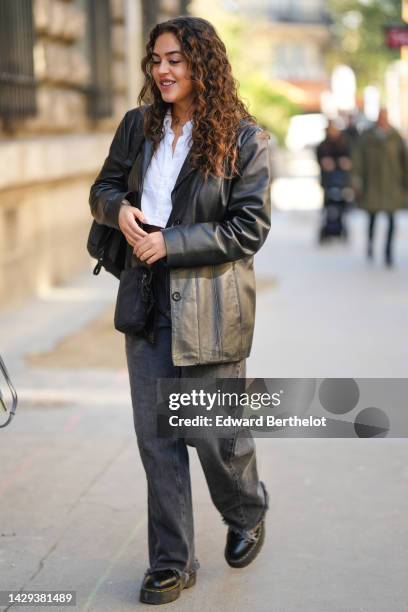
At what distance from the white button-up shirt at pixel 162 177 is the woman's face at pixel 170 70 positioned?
4.8 inches

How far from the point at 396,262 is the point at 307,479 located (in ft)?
31.9

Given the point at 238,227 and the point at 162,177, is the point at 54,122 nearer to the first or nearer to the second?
the point at 162,177

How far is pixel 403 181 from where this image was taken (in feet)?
49.1

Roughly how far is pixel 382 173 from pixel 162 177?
11.0 m

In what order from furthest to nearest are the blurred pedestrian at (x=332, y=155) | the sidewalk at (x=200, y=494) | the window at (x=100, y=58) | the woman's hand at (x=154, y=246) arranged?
the blurred pedestrian at (x=332, y=155), the window at (x=100, y=58), the sidewalk at (x=200, y=494), the woman's hand at (x=154, y=246)

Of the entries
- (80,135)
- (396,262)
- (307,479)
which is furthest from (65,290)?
(307,479)

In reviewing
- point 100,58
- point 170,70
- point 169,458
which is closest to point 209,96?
point 170,70

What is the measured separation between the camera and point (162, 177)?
13.7 ft

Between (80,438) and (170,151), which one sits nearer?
(170,151)

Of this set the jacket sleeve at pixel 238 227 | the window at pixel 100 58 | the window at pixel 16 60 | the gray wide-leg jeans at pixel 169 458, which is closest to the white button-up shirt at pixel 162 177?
the jacket sleeve at pixel 238 227

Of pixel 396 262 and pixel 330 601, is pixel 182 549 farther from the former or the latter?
pixel 396 262

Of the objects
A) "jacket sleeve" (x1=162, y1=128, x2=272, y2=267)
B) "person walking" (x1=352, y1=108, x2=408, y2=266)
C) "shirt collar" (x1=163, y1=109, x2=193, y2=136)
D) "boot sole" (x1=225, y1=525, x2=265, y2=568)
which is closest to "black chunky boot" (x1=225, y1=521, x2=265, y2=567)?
"boot sole" (x1=225, y1=525, x2=265, y2=568)

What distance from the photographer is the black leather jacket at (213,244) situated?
4066 millimetres

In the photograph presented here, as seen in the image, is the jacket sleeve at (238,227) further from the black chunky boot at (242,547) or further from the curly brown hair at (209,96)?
the black chunky boot at (242,547)
